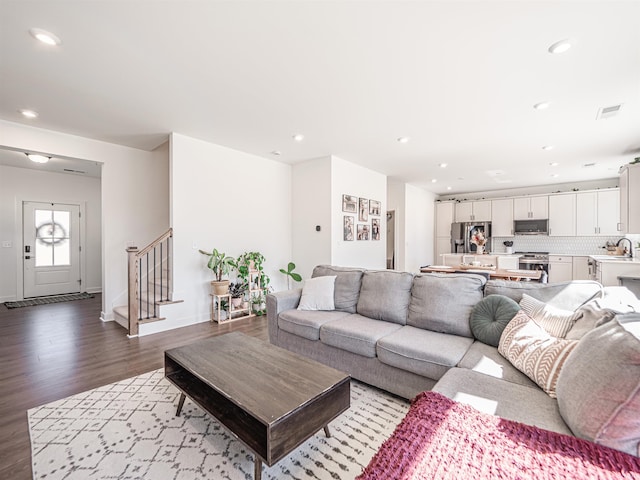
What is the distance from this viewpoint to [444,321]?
245 centimetres

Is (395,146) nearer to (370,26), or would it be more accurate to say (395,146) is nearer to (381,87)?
(381,87)

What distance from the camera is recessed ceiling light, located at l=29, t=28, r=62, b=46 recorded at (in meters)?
2.04

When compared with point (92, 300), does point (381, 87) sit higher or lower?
higher

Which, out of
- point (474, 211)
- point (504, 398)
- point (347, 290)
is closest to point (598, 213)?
point (474, 211)

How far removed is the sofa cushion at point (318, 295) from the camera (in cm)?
317

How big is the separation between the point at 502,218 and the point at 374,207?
4.01 meters

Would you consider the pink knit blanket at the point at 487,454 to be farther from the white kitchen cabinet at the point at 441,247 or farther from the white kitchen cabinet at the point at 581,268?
the white kitchen cabinet at the point at 441,247

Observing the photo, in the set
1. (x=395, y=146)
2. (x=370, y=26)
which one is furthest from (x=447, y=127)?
(x=370, y=26)

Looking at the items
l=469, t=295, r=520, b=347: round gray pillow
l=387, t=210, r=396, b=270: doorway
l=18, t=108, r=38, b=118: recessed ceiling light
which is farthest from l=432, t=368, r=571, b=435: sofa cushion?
l=387, t=210, r=396, b=270: doorway

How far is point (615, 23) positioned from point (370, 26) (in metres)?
1.62

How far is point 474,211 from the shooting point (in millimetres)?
8234

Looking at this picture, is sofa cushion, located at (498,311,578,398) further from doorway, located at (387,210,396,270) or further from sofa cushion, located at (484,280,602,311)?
doorway, located at (387,210,396,270)

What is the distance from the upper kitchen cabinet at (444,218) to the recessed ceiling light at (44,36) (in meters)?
8.74

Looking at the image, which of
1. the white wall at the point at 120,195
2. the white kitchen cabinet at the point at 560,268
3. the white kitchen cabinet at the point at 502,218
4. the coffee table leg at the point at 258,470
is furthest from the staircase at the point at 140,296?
the white kitchen cabinet at the point at 560,268
